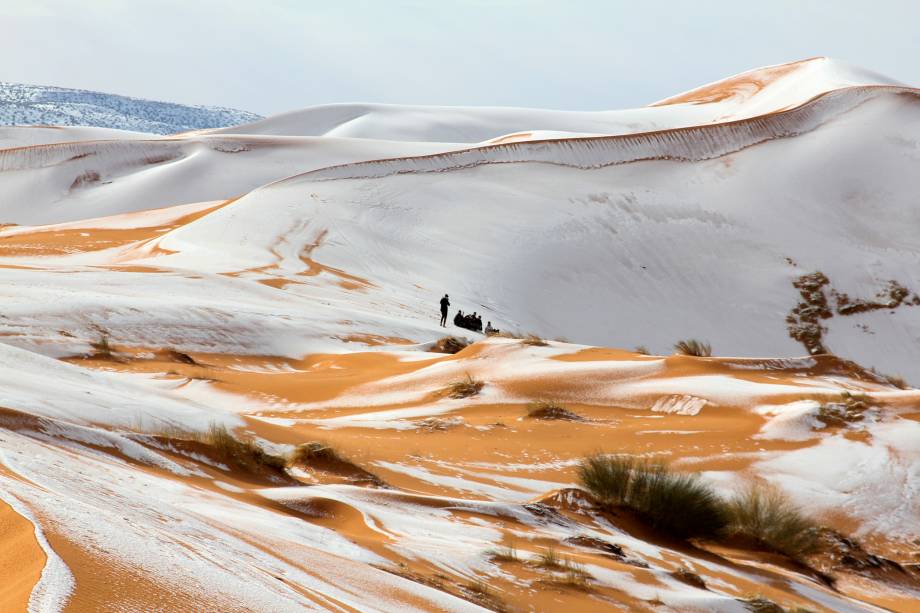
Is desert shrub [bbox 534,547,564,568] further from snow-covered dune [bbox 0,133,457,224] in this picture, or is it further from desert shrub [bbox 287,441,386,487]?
snow-covered dune [bbox 0,133,457,224]

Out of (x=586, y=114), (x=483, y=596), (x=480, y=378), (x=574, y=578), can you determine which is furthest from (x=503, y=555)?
(x=586, y=114)

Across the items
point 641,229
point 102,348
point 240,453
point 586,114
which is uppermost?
point 586,114

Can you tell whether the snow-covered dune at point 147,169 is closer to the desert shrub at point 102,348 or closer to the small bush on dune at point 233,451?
the desert shrub at point 102,348

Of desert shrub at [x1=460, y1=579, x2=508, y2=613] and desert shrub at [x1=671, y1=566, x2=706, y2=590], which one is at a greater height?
desert shrub at [x1=460, y1=579, x2=508, y2=613]

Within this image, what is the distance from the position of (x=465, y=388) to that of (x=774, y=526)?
18.1 feet

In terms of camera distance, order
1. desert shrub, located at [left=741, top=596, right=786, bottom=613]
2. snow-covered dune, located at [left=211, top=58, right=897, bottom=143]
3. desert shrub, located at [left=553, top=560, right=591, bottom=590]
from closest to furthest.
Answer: desert shrub, located at [left=553, top=560, right=591, bottom=590] < desert shrub, located at [left=741, top=596, right=786, bottom=613] < snow-covered dune, located at [left=211, top=58, right=897, bottom=143]

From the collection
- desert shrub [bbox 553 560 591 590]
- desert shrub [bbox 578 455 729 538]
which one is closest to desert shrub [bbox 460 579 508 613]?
desert shrub [bbox 553 560 591 590]

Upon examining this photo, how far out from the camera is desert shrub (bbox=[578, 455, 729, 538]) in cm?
820

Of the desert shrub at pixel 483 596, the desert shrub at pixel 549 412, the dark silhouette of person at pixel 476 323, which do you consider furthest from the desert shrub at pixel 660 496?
the dark silhouette of person at pixel 476 323

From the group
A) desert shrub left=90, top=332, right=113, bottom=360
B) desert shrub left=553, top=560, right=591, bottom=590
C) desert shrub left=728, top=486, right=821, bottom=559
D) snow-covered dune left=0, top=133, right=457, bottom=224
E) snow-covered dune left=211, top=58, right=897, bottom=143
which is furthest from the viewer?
snow-covered dune left=211, top=58, right=897, bottom=143

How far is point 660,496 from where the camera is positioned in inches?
326

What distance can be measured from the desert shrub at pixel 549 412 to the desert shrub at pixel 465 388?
1.18m

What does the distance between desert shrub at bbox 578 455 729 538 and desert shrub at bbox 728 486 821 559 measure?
19 centimetres

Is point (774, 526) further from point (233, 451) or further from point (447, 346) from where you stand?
point (447, 346)
